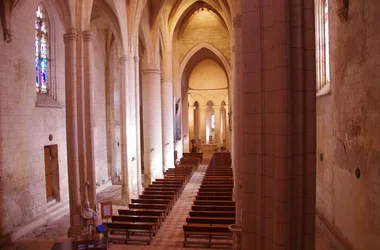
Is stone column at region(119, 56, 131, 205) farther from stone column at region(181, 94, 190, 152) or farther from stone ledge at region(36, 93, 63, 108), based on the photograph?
stone column at region(181, 94, 190, 152)

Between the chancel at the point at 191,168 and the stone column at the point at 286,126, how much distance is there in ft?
0.06

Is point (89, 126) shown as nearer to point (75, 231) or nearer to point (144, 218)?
point (75, 231)

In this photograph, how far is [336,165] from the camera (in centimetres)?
1027

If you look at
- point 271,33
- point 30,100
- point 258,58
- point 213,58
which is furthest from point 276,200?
point 213,58

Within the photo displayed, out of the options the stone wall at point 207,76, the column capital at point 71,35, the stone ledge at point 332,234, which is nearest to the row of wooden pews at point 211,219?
the stone ledge at point 332,234

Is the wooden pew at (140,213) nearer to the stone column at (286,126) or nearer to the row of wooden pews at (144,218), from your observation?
the row of wooden pews at (144,218)

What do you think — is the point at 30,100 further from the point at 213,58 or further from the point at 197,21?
the point at 213,58

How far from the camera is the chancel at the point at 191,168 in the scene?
4980 mm

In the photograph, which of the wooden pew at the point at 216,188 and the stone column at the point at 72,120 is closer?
the stone column at the point at 72,120

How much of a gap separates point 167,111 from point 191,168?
5.50 meters

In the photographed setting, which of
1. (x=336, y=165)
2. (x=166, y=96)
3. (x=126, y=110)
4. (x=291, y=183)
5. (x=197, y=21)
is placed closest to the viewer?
(x=291, y=183)

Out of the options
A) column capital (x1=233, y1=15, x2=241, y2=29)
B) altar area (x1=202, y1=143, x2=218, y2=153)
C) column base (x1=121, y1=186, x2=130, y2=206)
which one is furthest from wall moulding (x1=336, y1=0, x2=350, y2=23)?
altar area (x1=202, y1=143, x2=218, y2=153)

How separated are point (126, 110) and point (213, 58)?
2265 cm

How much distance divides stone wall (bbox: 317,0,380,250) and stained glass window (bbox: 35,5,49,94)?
12641mm
